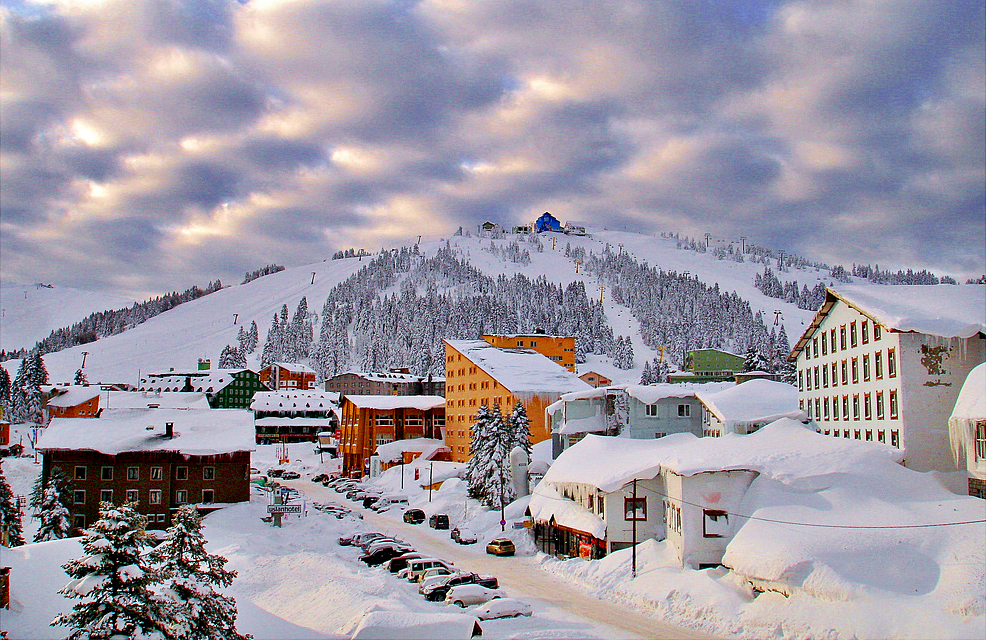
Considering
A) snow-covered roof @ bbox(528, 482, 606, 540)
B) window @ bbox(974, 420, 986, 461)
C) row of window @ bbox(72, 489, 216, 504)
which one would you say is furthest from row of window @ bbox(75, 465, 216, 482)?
window @ bbox(974, 420, 986, 461)

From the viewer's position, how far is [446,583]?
3712cm

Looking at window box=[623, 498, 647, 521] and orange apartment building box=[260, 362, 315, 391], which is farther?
orange apartment building box=[260, 362, 315, 391]

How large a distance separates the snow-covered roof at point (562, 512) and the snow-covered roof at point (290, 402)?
94.8 meters

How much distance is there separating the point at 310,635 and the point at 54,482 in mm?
38307

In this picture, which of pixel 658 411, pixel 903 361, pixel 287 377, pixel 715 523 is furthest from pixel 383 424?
pixel 287 377

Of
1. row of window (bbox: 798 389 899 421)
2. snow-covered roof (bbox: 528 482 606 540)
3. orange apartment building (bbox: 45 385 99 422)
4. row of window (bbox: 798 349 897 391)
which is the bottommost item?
snow-covered roof (bbox: 528 482 606 540)

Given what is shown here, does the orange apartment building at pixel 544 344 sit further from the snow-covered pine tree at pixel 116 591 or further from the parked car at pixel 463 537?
the snow-covered pine tree at pixel 116 591

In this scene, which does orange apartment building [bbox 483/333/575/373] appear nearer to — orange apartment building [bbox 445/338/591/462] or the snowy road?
orange apartment building [bbox 445/338/591/462]

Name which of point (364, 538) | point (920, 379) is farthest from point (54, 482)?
point (920, 379)

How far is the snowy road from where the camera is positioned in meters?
31.9

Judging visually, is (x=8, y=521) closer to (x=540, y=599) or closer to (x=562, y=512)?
(x=540, y=599)

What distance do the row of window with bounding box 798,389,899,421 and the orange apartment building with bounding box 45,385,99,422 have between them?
123426 millimetres

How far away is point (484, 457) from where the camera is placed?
202 feet

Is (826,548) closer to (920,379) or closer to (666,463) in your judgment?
(666,463)
